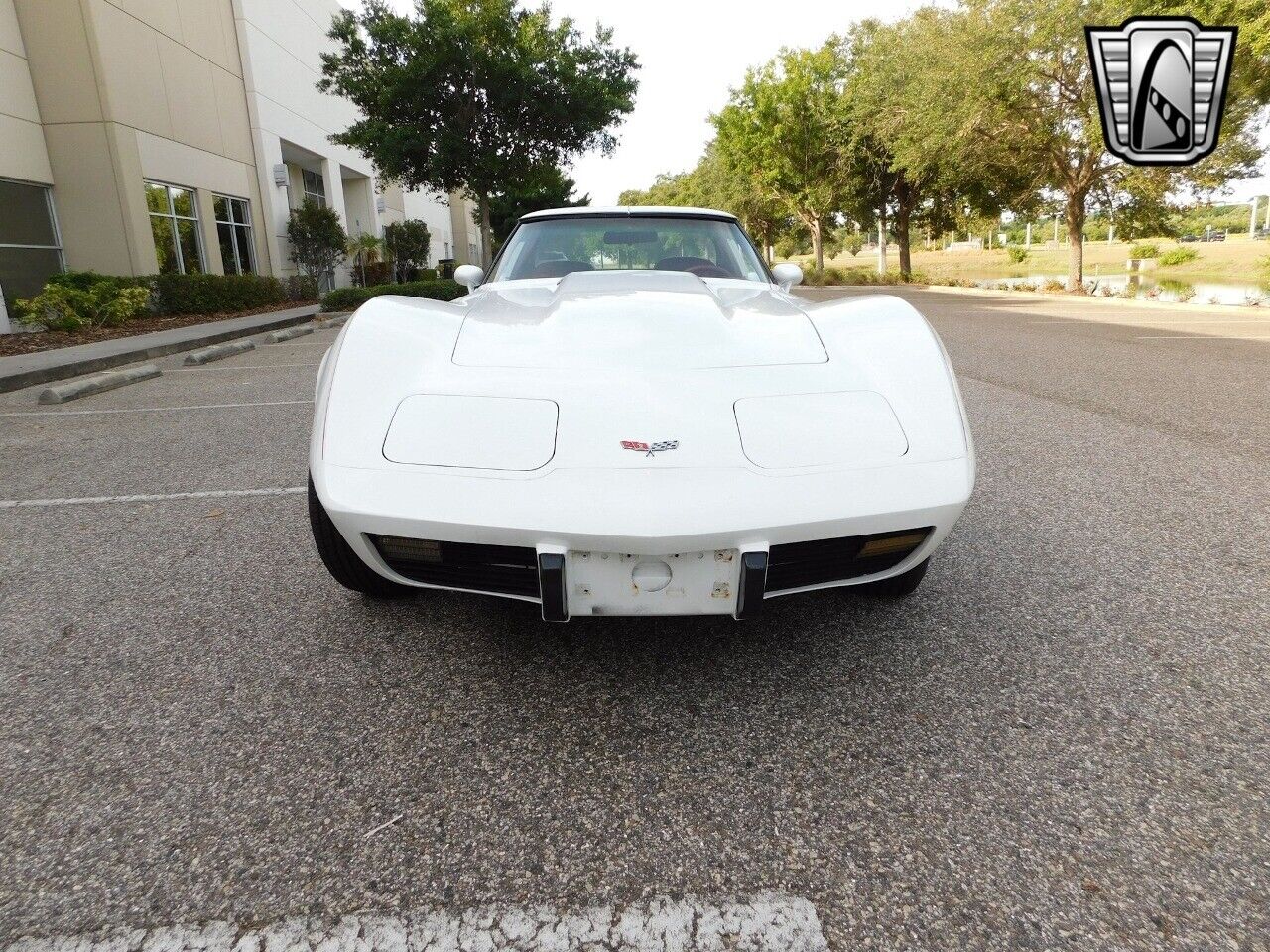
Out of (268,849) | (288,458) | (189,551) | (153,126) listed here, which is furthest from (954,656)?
(153,126)

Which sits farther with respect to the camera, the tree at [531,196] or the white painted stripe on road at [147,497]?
the tree at [531,196]

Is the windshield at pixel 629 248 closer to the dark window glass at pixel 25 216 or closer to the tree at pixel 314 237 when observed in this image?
the dark window glass at pixel 25 216

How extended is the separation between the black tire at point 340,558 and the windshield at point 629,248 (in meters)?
1.49

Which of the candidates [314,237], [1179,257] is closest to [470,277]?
[314,237]

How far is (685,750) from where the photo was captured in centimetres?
166

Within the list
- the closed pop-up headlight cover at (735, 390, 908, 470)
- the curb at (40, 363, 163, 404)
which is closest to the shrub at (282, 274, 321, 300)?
the curb at (40, 363, 163, 404)

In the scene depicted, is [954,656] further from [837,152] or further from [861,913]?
[837,152]

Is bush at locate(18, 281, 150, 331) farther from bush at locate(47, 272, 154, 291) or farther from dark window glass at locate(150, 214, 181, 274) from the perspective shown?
dark window glass at locate(150, 214, 181, 274)

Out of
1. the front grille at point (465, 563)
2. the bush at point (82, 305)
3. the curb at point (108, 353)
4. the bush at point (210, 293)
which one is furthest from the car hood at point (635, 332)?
the bush at point (210, 293)

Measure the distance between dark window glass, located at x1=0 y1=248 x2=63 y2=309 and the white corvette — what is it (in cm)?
1421

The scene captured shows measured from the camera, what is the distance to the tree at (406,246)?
1248 inches

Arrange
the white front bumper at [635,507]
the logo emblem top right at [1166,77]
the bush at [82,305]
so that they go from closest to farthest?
the white front bumper at [635,507], the bush at [82,305], the logo emblem top right at [1166,77]

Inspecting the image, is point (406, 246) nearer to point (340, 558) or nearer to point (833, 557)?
point (340, 558)

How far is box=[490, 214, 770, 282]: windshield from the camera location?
3.23 m
